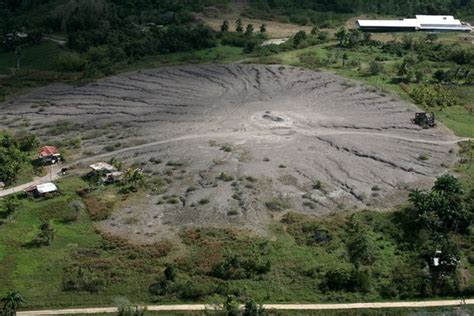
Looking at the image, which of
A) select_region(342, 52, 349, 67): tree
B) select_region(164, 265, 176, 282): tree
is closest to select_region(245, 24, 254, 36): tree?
select_region(342, 52, 349, 67): tree

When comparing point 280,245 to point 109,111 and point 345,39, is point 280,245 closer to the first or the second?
point 109,111

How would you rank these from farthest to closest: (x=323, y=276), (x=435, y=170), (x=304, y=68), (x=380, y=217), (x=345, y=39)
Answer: (x=345, y=39)
(x=304, y=68)
(x=435, y=170)
(x=380, y=217)
(x=323, y=276)

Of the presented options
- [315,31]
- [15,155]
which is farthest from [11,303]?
[315,31]

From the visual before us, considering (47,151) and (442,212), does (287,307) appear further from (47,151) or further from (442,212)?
(47,151)

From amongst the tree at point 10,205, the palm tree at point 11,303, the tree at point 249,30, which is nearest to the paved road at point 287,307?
the palm tree at point 11,303

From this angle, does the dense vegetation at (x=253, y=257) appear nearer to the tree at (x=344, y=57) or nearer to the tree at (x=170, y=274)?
the tree at (x=170, y=274)

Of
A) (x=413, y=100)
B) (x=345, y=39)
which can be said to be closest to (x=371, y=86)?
(x=413, y=100)

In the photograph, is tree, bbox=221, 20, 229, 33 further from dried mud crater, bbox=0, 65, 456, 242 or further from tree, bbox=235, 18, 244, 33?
dried mud crater, bbox=0, 65, 456, 242
